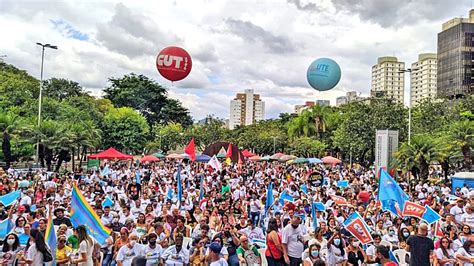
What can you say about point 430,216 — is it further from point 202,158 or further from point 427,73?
point 427,73

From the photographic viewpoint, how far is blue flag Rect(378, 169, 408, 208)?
39.6 feet

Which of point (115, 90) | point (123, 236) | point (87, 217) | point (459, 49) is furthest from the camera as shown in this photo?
point (459, 49)

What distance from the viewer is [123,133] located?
2093 inches

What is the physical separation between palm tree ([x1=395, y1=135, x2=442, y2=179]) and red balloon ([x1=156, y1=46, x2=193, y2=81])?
11.6 metres

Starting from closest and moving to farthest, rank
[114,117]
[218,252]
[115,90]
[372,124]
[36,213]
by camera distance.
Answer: [218,252] → [36,213] → [372,124] → [114,117] → [115,90]

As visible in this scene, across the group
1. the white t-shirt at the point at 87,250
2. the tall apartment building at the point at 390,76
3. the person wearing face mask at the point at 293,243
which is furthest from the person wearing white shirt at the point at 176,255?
the tall apartment building at the point at 390,76

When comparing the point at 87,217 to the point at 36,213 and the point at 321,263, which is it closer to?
the point at 36,213

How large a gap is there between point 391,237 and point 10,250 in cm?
744

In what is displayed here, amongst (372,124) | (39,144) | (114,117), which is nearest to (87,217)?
(39,144)

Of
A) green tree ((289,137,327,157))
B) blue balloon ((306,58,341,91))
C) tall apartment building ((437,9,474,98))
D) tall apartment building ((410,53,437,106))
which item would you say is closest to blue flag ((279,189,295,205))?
blue balloon ((306,58,341,91))

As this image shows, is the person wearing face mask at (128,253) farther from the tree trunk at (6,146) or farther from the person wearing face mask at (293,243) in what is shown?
the tree trunk at (6,146)

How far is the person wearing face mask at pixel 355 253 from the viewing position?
8.60 meters

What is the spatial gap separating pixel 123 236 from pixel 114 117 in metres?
47.3

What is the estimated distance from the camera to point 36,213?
34.7ft
